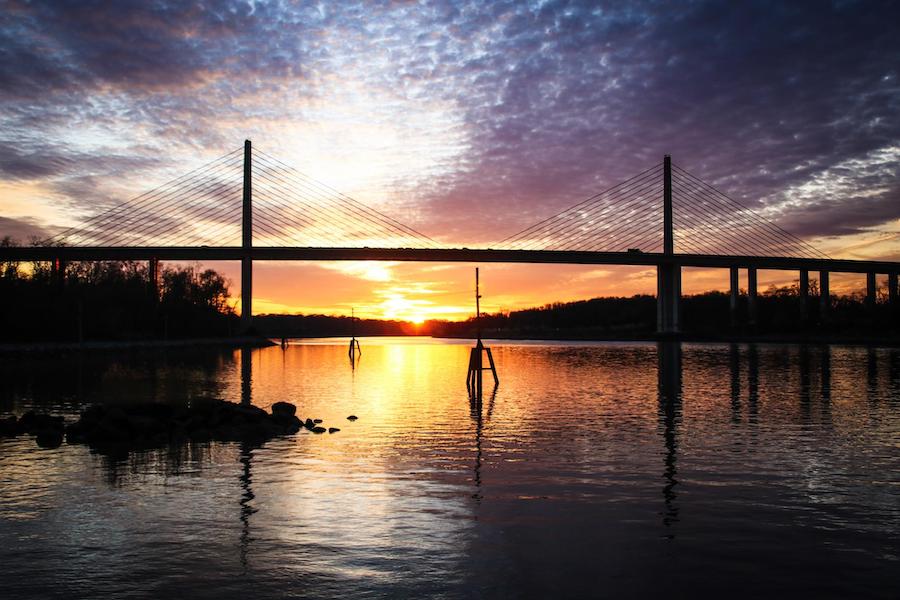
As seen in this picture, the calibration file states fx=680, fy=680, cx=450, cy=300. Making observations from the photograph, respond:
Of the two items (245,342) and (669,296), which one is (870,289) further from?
(245,342)

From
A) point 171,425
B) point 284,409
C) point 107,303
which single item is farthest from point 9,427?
point 107,303

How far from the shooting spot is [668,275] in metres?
108

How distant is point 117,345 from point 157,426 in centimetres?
6667

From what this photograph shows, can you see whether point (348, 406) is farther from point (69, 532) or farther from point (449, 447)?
point (69, 532)

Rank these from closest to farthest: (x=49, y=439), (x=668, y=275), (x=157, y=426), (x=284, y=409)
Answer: (x=49, y=439) → (x=157, y=426) → (x=284, y=409) → (x=668, y=275)

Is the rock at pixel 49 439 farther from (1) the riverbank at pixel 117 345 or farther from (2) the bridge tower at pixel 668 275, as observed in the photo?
(2) the bridge tower at pixel 668 275

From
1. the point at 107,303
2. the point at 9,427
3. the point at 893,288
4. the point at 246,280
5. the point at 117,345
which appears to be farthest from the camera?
the point at 893,288

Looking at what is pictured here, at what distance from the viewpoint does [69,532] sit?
10.9 meters

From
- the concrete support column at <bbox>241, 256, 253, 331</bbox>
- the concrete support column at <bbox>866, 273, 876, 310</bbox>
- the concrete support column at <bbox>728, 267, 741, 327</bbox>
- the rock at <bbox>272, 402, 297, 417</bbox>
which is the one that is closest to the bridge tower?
the concrete support column at <bbox>728, 267, 741, 327</bbox>

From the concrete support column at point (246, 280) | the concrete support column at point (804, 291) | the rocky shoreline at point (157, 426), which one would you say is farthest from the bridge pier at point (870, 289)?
the rocky shoreline at point (157, 426)

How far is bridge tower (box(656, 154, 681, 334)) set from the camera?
348ft

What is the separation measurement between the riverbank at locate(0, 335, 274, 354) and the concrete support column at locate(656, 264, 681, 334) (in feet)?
224

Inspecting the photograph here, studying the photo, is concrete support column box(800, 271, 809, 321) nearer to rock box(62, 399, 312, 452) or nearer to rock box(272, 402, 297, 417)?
rock box(272, 402, 297, 417)

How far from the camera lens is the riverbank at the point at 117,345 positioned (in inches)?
2498
